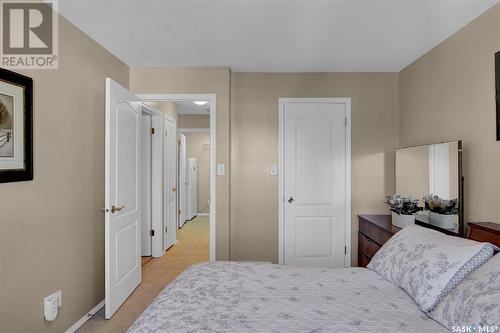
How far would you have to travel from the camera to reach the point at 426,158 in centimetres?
278

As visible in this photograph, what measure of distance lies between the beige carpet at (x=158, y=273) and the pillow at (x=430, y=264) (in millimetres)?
2153

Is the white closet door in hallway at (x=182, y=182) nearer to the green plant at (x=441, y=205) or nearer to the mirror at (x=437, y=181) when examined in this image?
the mirror at (x=437, y=181)

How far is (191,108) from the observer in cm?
584

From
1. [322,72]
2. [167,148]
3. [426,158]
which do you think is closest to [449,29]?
[426,158]

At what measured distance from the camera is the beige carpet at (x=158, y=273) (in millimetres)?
2559

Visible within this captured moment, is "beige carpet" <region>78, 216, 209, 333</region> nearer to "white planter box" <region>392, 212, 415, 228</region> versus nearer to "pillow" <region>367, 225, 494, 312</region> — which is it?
"pillow" <region>367, 225, 494, 312</region>

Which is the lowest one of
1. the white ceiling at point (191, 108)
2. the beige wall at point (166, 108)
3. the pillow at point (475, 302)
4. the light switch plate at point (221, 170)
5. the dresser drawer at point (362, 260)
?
the dresser drawer at point (362, 260)

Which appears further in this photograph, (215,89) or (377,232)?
(215,89)

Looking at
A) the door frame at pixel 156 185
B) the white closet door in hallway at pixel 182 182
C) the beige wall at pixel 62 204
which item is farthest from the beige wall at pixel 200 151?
the beige wall at pixel 62 204

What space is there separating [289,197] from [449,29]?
7.33 ft

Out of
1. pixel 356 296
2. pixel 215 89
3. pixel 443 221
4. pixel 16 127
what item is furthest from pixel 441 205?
pixel 16 127

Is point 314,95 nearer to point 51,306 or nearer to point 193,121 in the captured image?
point 51,306

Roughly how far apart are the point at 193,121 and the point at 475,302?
5903 mm

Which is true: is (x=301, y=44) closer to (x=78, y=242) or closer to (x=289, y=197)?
(x=289, y=197)
